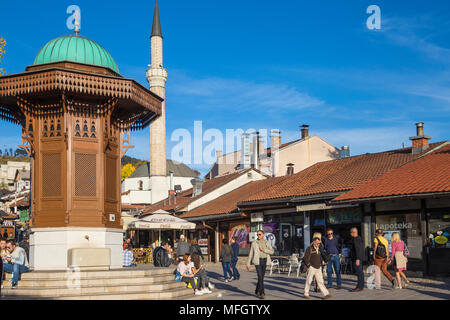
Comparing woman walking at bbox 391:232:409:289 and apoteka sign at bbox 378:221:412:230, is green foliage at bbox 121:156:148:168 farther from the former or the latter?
woman walking at bbox 391:232:409:289

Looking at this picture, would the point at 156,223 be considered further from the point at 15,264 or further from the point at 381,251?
the point at 381,251

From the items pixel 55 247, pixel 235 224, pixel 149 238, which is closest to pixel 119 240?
pixel 55 247

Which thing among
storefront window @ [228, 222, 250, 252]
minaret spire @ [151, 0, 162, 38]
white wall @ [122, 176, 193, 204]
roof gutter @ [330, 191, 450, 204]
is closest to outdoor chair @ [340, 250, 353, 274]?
roof gutter @ [330, 191, 450, 204]

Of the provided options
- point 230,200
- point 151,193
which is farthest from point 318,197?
point 151,193

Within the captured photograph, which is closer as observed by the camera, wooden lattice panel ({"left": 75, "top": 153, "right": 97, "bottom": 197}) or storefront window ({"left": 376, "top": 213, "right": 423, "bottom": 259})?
wooden lattice panel ({"left": 75, "top": 153, "right": 97, "bottom": 197})

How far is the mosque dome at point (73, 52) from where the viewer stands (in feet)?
51.0

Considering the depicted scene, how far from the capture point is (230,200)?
3372 cm

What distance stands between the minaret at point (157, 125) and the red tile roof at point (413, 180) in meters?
40.3

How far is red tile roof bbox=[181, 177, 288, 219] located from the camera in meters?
31.3

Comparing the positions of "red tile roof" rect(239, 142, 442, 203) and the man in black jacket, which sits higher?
"red tile roof" rect(239, 142, 442, 203)

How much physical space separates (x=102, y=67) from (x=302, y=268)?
10.5m

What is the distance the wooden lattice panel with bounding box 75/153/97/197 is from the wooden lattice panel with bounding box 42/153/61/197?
0.49 metres

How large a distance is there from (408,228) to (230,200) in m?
16.1

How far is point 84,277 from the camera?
12.9 m
